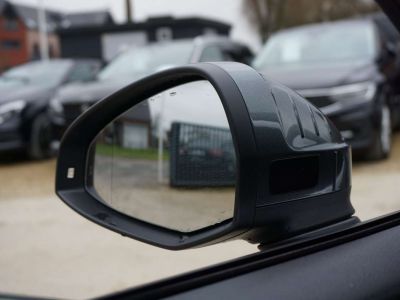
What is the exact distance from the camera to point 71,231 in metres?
3.45

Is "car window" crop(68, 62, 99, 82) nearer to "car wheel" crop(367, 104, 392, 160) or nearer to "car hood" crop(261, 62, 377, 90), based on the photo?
"car hood" crop(261, 62, 377, 90)

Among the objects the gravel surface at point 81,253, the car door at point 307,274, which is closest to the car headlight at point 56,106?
the gravel surface at point 81,253

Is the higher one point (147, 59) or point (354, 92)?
point (147, 59)

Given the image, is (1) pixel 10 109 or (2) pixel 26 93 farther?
(2) pixel 26 93

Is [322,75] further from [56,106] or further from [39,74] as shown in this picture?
[39,74]

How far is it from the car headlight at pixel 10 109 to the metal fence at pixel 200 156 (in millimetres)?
5690

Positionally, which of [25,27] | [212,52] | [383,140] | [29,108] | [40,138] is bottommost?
[40,138]

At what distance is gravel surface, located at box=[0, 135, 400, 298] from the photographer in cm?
201

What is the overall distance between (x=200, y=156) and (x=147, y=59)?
5.42m

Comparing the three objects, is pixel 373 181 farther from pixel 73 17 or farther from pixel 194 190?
pixel 73 17

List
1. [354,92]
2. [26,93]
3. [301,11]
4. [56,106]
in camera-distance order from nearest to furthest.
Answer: [354,92] → [56,106] → [26,93] → [301,11]

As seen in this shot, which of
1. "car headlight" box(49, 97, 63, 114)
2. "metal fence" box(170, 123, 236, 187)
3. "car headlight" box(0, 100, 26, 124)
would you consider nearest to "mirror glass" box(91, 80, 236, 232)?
"metal fence" box(170, 123, 236, 187)

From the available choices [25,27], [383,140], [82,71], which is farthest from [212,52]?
[25,27]

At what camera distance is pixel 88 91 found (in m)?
5.77
